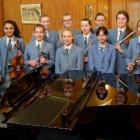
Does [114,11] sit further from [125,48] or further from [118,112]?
[118,112]

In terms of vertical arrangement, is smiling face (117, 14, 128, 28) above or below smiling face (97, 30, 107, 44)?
above

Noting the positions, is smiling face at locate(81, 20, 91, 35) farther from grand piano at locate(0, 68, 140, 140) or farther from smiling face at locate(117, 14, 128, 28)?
grand piano at locate(0, 68, 140, 140)

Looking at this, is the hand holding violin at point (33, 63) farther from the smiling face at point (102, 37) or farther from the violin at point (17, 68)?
the smiling face at point (102, 37)

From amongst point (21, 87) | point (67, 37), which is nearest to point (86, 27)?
point (67, 37)

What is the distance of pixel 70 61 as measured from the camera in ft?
12.6

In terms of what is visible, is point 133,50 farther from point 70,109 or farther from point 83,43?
point 70,109

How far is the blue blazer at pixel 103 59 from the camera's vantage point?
3.84 metres

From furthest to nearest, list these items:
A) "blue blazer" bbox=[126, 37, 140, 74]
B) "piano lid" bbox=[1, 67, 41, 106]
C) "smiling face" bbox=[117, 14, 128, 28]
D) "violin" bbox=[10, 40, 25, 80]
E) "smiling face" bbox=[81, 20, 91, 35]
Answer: "smiling face" bbox=[81, 20, 91, 35] → "smiling face" bbox=[117, 14, 128, 28] → "blue blazer" bbox=[126, 37, 140, 74] → "violin" bbox=[10, 40, 25, 80] → "piano lid" bbox=[1, 67, 41, 106]

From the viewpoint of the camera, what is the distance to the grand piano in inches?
79.7

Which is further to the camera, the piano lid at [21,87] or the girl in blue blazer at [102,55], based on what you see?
the girl in blue blazer at [102,55]

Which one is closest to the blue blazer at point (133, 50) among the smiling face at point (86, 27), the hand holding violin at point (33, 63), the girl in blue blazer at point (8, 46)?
the smiling face at point (86, 27)

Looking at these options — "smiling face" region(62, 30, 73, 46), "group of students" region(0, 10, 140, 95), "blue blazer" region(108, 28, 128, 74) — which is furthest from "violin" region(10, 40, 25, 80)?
"blue blazer" region(108, 28, 128, 74)

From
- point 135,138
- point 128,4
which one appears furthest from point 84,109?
point 128,4

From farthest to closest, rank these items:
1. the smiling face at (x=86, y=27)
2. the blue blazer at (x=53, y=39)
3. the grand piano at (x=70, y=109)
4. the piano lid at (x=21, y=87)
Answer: the blue blazer at (x=53, y=39) → the smiling face at (x=86, y=27) → the piano lid at (x=21, y=87) → the grand piano at (x=70, y=109)
